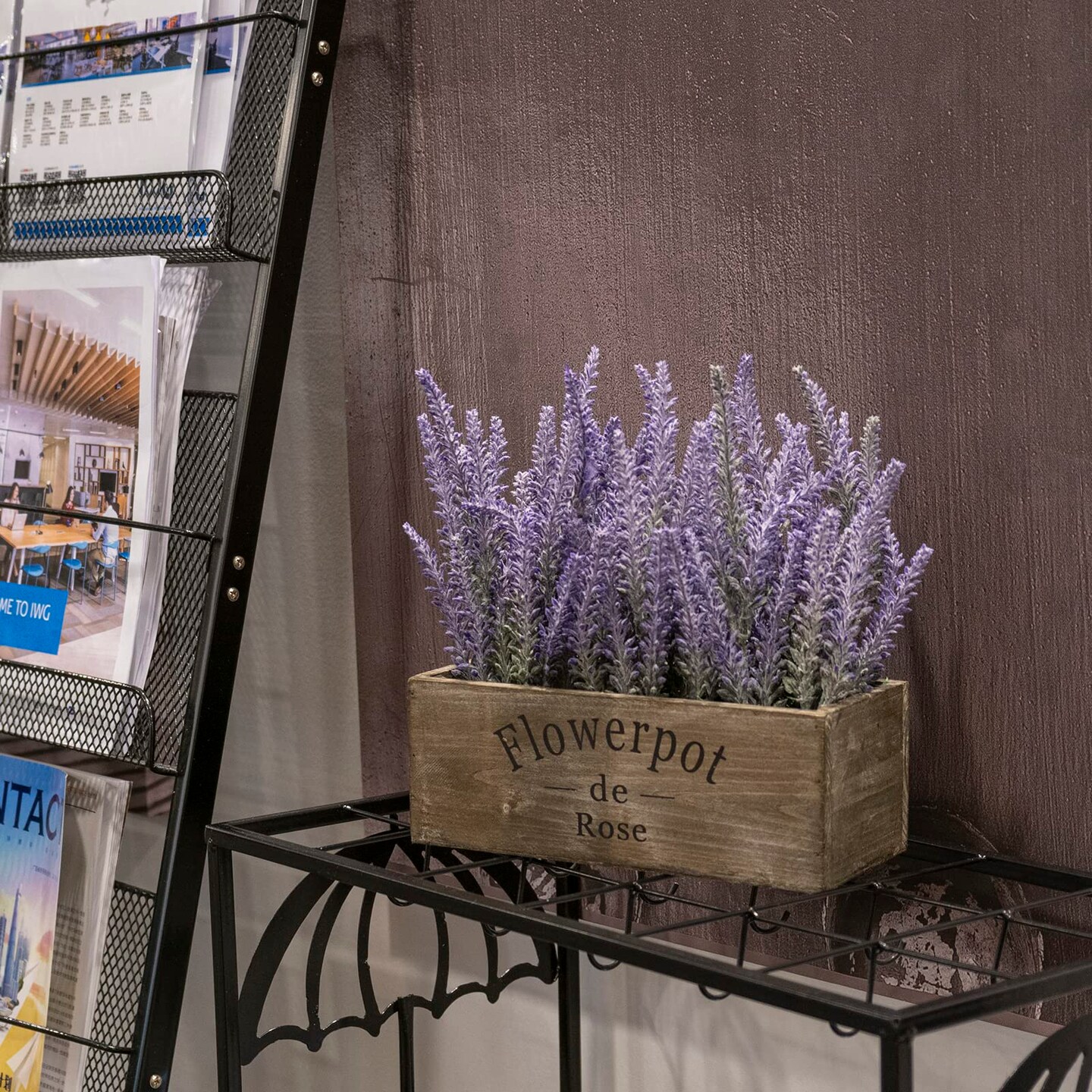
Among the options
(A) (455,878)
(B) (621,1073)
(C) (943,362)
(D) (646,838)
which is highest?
(C) (943,362)

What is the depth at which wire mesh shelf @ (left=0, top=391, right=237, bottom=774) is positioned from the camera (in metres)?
1.25

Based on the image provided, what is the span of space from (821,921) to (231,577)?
58 centimetres

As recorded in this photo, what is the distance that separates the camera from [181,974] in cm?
119

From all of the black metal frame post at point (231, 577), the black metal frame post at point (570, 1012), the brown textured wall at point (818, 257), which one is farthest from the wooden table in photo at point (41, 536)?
the black metal frame post at point (570, 1012)

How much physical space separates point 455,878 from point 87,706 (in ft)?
1.28

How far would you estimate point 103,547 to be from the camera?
Answer: 1281 mm

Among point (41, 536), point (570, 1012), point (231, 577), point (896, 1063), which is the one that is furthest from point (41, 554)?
point (896, 1063)

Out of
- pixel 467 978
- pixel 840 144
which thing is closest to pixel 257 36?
pixel 840 144

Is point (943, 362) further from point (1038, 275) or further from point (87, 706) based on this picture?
point (87, 706)

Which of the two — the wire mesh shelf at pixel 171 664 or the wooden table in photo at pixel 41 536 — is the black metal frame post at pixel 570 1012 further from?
the wooden table in photo at pixel 41 536

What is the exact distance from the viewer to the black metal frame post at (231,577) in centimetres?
118

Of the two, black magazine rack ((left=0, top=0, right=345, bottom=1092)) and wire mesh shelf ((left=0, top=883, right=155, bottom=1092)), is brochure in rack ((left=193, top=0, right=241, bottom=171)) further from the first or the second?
wire mesh shelf ((left=0, top=883, right=155, bottom=1092))

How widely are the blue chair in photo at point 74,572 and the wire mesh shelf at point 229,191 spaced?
0.29 m

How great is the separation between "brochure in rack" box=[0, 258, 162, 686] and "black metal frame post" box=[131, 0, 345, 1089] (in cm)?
9
